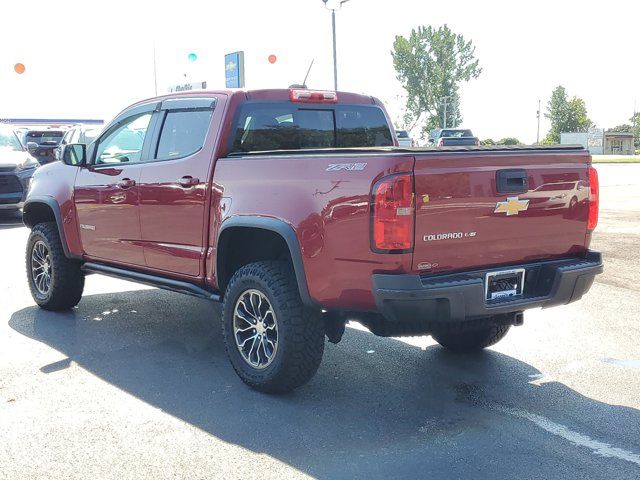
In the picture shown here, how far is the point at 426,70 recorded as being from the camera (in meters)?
93.4

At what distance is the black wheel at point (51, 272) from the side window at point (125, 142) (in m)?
1.00

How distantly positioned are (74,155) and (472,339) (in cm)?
364

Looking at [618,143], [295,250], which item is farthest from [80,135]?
[618,143]

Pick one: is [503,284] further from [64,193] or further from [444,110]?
[444,110]

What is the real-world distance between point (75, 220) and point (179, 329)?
4.41 ft

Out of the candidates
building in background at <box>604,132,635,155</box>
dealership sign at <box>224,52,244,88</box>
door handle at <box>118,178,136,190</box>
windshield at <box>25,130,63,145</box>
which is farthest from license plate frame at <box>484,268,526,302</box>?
building in background at <box>604,132,635,155</box>

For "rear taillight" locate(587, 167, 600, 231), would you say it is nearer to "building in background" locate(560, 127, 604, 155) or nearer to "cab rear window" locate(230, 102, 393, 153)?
"cab rear window" locate(230, 102, 393, 153)

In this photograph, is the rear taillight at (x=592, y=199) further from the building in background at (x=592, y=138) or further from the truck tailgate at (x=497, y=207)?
the building in background at (x=592, y=138)

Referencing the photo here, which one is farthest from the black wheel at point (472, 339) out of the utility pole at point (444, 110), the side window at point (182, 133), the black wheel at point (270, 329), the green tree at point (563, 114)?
the green tree at point (563, 114)

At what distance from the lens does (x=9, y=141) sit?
14.8 meters

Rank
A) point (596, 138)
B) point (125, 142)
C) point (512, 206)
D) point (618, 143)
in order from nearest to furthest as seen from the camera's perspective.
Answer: point (512, 206) → point (125, 142) → point (618, 143) → point (596, 138)

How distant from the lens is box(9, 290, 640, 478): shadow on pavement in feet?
11.6

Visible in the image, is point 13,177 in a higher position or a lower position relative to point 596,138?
lower

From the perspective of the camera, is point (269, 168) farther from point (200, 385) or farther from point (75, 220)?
point (75, 220)
